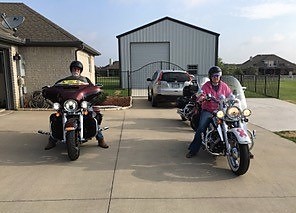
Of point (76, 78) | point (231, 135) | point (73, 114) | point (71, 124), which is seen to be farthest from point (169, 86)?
point (231, 135)

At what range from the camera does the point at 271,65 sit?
77.2 m

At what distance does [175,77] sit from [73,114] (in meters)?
7.55

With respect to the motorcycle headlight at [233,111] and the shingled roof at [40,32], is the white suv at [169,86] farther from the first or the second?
the motorcycle headlight at [233,111]

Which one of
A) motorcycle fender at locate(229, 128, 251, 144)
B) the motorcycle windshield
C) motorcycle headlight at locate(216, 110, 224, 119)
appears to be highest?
the motorcycle windshield

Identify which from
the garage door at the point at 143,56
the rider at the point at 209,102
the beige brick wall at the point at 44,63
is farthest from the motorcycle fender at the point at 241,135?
the garage door at the point at 143,56

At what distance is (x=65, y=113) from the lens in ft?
17.6

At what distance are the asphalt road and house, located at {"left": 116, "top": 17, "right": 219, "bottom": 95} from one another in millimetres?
18183

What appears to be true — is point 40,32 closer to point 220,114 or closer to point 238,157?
point 220,114

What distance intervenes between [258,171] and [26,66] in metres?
10.1

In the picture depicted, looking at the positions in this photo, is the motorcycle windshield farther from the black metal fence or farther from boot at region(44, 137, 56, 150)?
the black metal fence

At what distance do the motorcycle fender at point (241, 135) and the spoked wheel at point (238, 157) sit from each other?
0.06 meters

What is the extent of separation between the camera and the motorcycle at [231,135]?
4383 millimetres

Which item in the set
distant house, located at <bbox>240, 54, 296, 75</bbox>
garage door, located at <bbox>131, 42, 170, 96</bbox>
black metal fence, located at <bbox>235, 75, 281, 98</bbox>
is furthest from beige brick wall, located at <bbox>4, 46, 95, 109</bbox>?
distant house, located at <bbox>240, 54, 296, 75</bbox>

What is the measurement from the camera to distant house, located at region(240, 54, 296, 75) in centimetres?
7394
